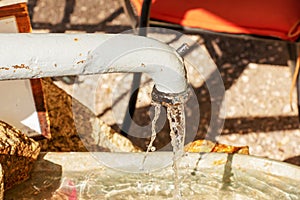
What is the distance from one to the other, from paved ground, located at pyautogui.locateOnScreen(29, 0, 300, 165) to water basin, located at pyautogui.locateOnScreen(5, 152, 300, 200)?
0.82 meters

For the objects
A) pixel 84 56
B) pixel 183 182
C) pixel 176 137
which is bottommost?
pixel 183 182

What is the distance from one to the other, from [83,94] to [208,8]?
0.73m

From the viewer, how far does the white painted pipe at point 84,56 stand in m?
0.86

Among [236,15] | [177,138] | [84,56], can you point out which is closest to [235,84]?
[236,15]

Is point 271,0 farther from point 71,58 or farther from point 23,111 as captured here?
point 71,58

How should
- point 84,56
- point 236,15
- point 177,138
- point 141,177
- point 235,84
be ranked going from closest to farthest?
1. point 84,56
2. point 177,138
3. point 141,177
4. point 236,15
5. point 235,84

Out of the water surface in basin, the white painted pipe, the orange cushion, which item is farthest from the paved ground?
the white painted pipe

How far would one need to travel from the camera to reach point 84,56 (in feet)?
2.93

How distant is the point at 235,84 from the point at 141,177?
1.32 meters

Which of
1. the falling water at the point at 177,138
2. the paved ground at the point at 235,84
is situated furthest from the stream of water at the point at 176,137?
the paved ground at the point at 235,84

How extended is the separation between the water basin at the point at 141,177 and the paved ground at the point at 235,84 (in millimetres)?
824

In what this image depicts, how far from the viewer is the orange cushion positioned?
2.04 metres

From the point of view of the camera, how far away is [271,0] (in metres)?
2.12

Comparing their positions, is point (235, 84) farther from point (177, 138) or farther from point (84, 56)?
point (84, 56)
